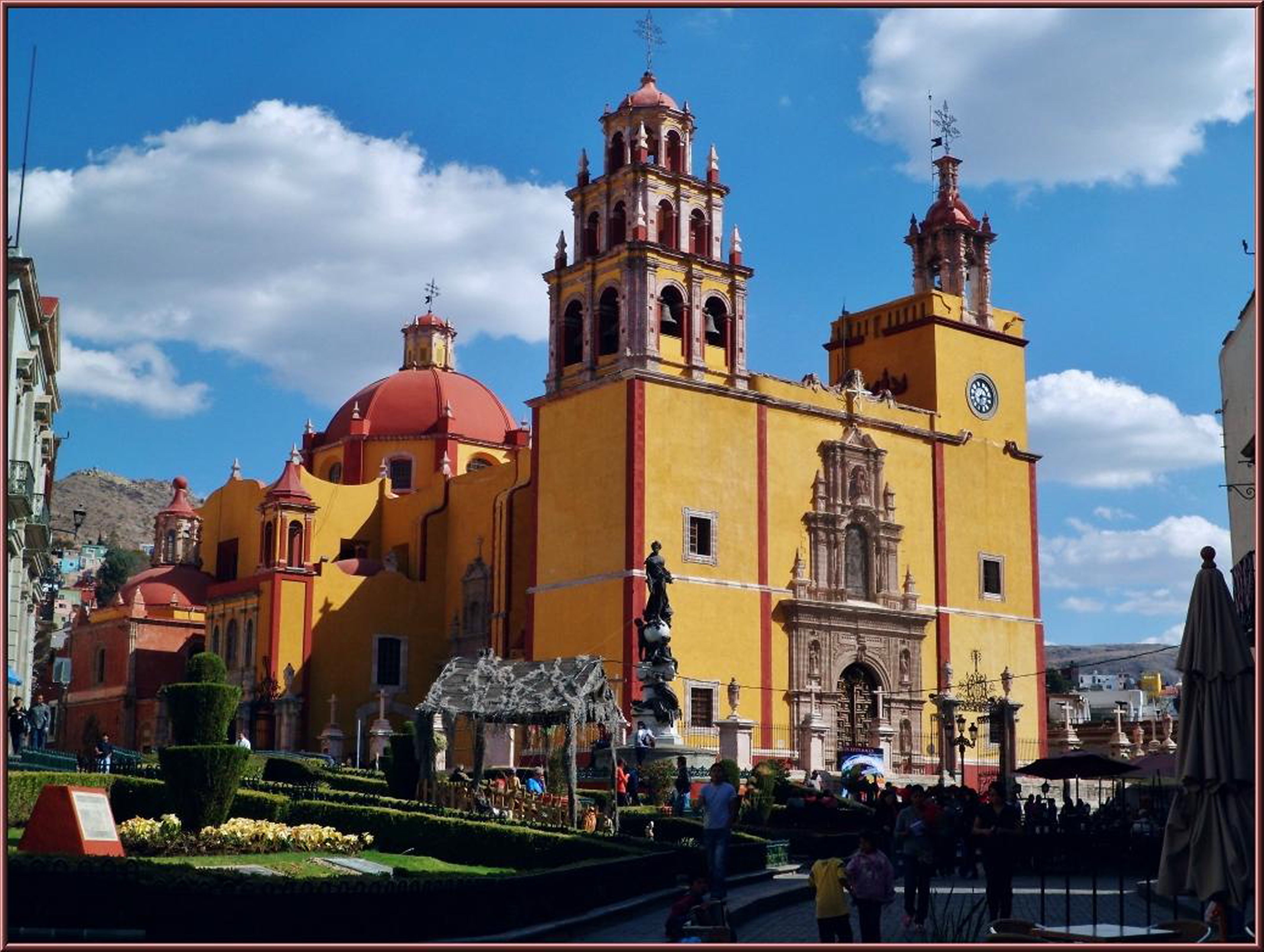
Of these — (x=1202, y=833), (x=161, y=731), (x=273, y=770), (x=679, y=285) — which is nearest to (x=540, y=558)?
(x=679, y=285)

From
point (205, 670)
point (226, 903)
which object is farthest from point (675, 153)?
point (226, 903)

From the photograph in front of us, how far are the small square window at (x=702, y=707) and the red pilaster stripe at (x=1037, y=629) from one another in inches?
425

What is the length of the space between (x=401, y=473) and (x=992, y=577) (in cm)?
2039

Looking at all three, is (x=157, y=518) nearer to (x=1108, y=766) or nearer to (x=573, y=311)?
(x=573, y=311)

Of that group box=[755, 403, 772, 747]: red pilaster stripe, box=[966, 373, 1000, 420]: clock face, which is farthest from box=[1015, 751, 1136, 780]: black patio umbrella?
box=[966, 373, 1000, 420]: clock face

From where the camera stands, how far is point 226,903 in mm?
11969

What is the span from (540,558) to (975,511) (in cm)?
1256

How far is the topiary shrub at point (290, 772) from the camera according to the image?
101ft

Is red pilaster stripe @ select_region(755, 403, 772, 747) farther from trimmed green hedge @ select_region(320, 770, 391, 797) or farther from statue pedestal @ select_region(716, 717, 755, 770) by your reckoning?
trimmed green hedge @ select_region(320, 770, 391, 797)

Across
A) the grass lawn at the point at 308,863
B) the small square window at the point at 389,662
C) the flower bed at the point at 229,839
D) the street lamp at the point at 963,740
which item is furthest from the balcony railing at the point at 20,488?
the street lamp at the point at 963,740

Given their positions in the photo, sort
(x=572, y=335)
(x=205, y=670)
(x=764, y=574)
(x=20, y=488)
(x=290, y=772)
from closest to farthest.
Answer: (x=205, y=670) < (x=20, y=488) < (x=290, y=772) < (x=764, y=574) < (x=572, y=335)

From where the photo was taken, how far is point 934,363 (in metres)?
45.1

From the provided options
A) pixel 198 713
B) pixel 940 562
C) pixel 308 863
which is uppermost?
pixel 940 562

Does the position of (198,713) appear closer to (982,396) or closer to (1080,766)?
(1080,766)
